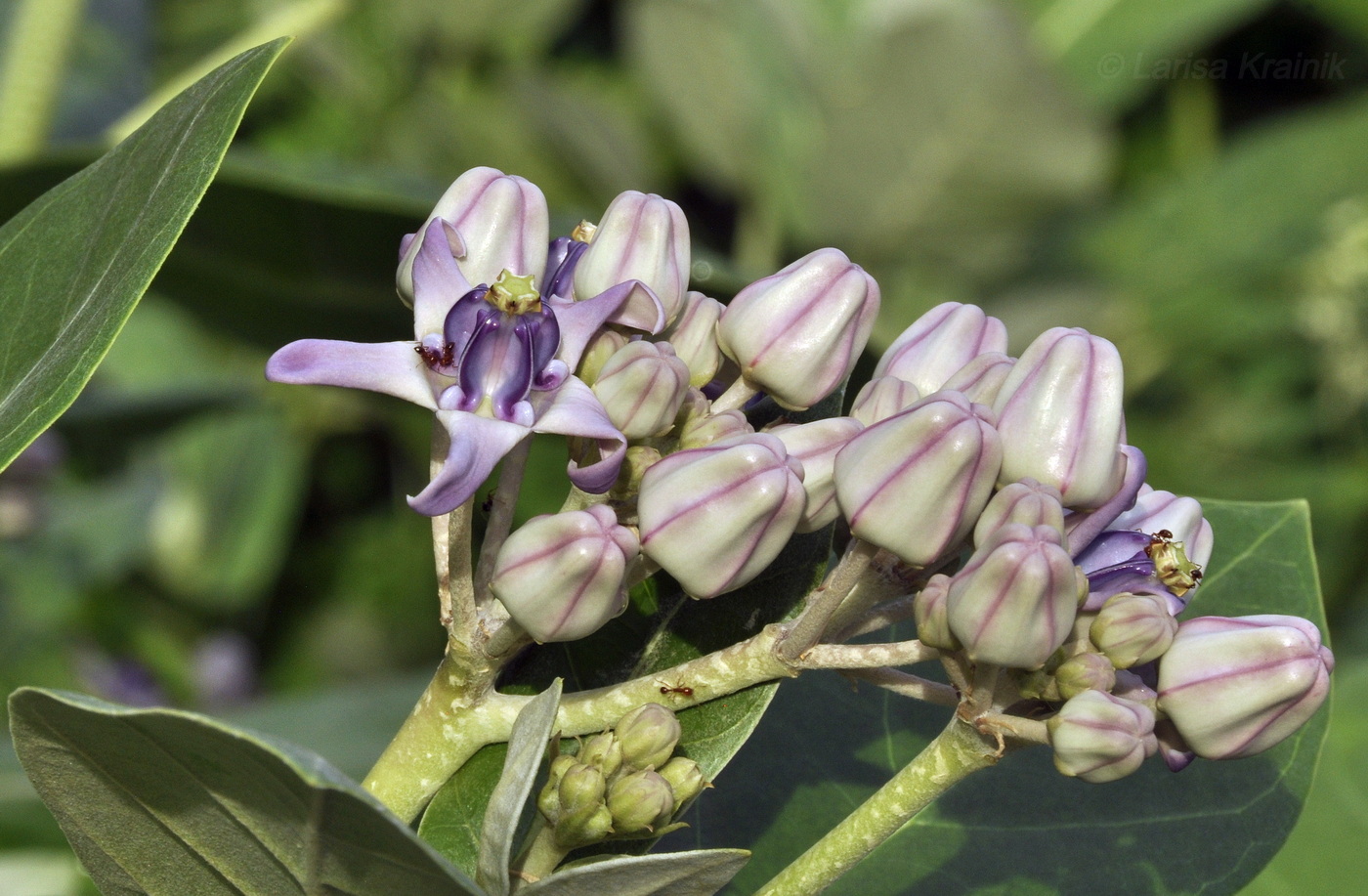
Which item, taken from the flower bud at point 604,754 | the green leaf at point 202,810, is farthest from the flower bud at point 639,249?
the green leaf at point 202,810

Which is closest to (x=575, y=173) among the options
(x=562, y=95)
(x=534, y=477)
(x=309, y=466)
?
(x=562, y=95)

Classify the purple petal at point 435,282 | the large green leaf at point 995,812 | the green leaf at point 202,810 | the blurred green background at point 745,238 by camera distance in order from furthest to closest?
the blurred green background at point 745,238 < the large green leaf at point 995,812 < the purple petal at point 435,282 < the green leaf at point 202,810

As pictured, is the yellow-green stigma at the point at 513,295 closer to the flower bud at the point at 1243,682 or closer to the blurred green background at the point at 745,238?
the flower bud at the point at 1243,682

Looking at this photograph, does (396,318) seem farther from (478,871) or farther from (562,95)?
(562,95)

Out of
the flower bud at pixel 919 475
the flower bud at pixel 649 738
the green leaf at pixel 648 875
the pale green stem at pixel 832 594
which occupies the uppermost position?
the flower bud at pixel 919 475

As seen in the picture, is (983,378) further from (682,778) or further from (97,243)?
(97,243)

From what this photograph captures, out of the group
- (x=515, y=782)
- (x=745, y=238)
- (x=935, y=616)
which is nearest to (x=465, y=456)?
(x=515, y=782)
